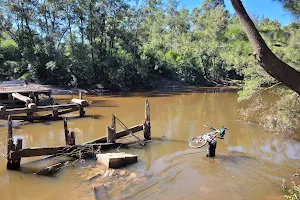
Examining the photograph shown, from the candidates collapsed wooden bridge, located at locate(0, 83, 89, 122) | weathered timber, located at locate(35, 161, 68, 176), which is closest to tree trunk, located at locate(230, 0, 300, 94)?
weathered timber, located at locate(35, 161, 68, 176)

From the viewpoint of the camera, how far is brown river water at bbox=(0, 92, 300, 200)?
346 inches

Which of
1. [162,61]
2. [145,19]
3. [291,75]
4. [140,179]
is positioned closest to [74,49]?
[145,19]

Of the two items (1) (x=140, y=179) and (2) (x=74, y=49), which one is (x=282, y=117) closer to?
(1) (x=140, y=179)

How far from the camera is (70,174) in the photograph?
32.5 ft

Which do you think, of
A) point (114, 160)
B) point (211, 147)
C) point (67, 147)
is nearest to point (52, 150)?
point (67, 147)

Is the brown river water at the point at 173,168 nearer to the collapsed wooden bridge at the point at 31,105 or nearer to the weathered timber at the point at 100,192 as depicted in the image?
the weathered timber at the point at 100,192

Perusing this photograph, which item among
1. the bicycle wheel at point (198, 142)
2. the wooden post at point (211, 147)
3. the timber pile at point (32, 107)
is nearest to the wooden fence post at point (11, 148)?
the timber pile at point (32, 107)

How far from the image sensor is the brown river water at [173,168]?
8.79 m

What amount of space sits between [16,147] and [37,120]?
8.71m

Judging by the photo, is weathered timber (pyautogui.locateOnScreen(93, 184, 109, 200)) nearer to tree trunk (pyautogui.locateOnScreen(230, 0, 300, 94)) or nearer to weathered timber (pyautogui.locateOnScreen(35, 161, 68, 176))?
weathered timber (pyautogui.locateOnScreen(35, 161, 68, 176))

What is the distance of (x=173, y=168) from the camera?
432 inches

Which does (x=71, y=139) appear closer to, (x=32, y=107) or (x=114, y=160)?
(x=114, y=160)

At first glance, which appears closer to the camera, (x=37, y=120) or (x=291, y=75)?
(x=291, y=75)

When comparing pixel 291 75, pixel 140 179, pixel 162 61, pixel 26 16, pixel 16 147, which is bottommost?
pixel 140 179
